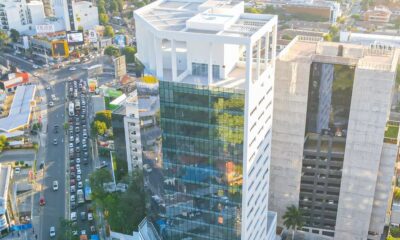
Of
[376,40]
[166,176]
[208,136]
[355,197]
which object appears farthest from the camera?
[376,40]

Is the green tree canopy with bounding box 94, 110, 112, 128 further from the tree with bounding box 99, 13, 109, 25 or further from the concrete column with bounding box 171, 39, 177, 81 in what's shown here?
the tree with bounding box 99, 13, 109, 25

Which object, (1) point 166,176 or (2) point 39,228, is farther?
(2) point 39,228

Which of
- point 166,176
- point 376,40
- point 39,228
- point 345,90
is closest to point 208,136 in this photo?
point 166,176

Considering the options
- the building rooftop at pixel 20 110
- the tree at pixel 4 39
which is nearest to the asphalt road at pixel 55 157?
the building rooftop at pixel 20 110

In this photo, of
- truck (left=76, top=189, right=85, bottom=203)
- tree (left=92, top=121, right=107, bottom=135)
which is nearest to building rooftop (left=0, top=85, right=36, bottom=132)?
tree (left=92, top=121, right=107, bottom=135)

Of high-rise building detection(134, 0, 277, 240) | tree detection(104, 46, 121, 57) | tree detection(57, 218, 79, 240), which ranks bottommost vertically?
tree detection(57, 218, 79, 240)

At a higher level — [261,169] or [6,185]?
[261,169]

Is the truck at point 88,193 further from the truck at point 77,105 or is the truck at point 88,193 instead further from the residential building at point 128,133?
the truck at point 77,105

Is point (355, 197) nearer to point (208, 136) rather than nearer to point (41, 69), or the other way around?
point (208, 136)
